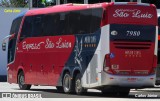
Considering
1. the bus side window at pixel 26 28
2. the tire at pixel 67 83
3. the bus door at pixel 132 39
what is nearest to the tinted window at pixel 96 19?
the bus door at pixel 132 39

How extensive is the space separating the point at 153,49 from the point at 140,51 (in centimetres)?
56

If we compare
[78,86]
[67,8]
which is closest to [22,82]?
[67,8]

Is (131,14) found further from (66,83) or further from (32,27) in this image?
(32,27)

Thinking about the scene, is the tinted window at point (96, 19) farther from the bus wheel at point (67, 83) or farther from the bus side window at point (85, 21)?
the bus wheel at point (67, 83)

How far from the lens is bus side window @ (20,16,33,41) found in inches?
1041

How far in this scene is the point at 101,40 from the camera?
21.0m

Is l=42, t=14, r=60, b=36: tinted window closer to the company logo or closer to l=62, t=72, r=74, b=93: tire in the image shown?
l=62, t=72, r=74, b=93: tire

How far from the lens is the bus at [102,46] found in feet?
68.9

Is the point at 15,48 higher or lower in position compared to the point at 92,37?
lower

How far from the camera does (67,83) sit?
23359mm

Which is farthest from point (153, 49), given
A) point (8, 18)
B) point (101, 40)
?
point (8, 18)

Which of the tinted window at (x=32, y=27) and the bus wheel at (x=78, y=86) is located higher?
the tinted window at (x=32, y=27)

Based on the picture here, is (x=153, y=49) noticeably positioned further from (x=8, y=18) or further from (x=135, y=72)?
(x=8, y=18)

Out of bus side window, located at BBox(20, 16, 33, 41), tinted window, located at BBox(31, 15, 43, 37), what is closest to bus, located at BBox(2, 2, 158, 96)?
tinted window, located at BBox(31, 15, 43, 37)
